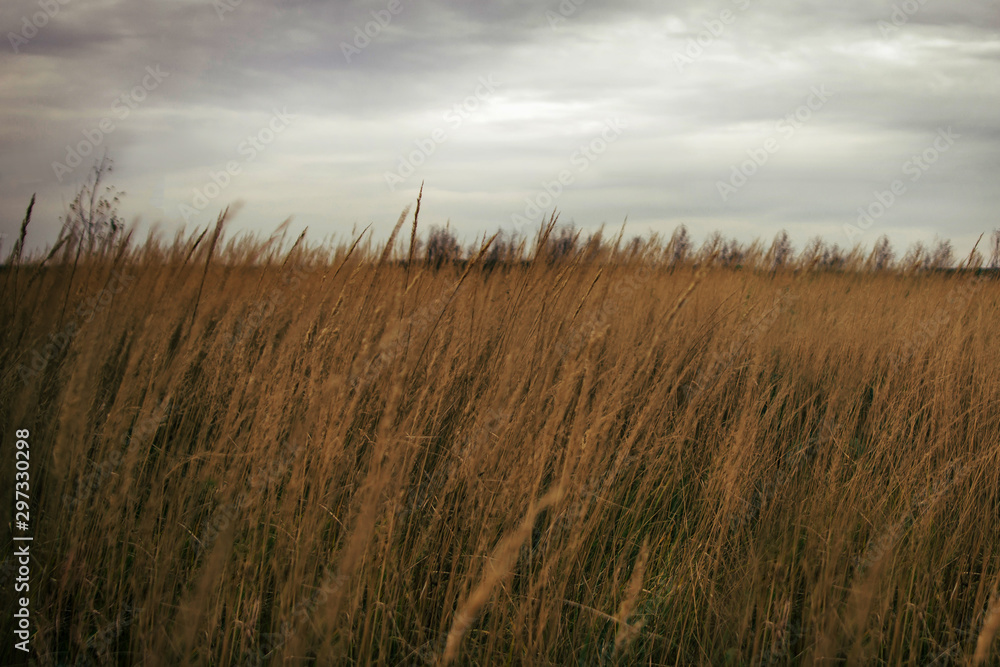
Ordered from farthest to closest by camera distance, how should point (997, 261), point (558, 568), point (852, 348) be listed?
point (997, 261) → point (852, 348) → point (558, 568)

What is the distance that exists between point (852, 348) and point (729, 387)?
1.25m

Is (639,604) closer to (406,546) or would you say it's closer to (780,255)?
(406,546)

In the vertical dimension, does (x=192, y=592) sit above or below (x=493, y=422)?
below

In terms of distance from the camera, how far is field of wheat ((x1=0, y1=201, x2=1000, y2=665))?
128 cm

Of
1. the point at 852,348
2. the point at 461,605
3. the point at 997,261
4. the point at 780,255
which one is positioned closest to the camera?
the point at 461,605

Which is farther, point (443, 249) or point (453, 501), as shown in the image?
point (443, 249)

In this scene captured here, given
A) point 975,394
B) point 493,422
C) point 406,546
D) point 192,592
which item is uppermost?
point 975,394

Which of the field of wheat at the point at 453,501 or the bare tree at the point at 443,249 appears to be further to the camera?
the bare tree at the point at 443,249

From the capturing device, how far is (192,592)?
4.55 feet

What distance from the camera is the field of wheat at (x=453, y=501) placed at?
1.28m

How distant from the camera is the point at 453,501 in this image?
63.7 inches

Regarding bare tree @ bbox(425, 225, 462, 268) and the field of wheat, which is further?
bare tree @ bbox(425, 225, 462, 268)

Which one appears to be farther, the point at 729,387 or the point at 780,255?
the point at 780,255

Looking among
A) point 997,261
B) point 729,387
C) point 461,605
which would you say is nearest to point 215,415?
point 461,605
